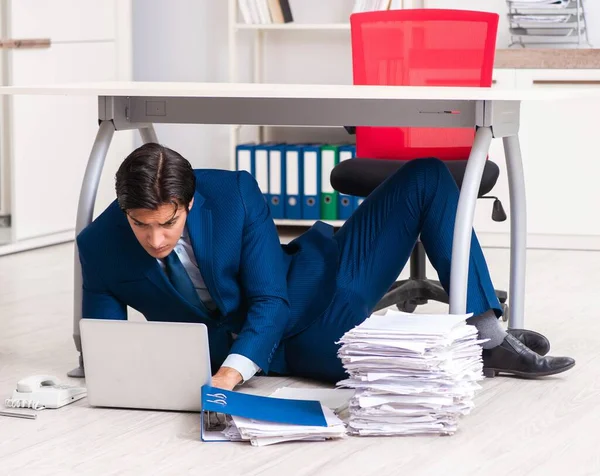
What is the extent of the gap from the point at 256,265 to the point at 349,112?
433 mm

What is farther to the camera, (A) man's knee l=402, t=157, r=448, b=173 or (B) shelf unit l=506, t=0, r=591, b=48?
(B) shelf unit l=506, t=0, r=591, b=48

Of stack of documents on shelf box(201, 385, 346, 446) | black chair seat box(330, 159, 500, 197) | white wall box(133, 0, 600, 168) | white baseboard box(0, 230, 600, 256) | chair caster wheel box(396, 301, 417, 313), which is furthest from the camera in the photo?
white wall box(133, 0, 600, 168)

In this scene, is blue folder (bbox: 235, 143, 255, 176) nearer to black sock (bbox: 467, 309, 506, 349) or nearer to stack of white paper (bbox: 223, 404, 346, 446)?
black sock (bbox: 467, 309, 506, 349)

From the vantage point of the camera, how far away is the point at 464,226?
243 cm

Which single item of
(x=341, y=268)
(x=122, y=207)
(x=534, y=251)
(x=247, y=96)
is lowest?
(x=534, y=251)

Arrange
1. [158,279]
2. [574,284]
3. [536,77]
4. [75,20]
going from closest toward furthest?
1. [158,279]
2. [574,284]
3. [536,77]
4. [75,20]

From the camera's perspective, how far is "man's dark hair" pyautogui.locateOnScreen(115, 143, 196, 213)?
220 cm

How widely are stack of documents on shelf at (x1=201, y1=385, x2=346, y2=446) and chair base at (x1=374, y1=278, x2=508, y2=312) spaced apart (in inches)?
47.3

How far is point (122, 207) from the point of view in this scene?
2236 mm

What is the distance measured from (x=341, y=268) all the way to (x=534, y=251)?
2266 mm

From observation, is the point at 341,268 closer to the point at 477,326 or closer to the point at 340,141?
the point at 477,326

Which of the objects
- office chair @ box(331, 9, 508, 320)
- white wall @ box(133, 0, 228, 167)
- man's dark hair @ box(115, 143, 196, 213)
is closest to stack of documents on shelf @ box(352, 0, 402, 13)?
white wall @ box(133, 0, 228, 167)

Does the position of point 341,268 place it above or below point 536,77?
below

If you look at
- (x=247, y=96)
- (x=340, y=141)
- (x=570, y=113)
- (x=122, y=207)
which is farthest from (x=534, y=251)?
(x=122, y=207)
